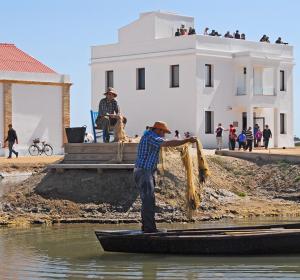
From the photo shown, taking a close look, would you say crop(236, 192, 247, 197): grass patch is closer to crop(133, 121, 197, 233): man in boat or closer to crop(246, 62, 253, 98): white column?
crop(133, 121, 197, 233): man in boat

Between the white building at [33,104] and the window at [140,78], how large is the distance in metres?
9.36

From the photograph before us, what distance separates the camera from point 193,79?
5069 centimetres

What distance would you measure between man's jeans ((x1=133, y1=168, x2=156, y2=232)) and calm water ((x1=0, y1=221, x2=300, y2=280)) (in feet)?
2.15

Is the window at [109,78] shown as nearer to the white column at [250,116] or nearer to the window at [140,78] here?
the window at [140,78]

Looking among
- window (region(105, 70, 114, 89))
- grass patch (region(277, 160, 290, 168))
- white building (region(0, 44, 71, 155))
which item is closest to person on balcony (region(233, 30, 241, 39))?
window (region(105, 70, 114, 89))

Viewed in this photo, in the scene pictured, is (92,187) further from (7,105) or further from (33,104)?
(33,104)

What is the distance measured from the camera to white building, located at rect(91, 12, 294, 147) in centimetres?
5097

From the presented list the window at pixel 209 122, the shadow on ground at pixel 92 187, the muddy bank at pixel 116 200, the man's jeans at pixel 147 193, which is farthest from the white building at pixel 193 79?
the man's jeans at pixel 147 193

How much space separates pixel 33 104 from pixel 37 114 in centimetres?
53

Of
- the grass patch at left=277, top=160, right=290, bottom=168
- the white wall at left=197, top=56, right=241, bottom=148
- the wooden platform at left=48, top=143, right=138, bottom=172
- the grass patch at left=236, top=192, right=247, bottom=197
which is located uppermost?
the white wall at left=197, top=56, right=241, bottom=148

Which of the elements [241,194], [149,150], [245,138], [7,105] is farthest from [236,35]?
[149,150]

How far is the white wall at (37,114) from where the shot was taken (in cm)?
4266

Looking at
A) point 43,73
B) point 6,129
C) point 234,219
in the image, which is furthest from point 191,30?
point 234,219

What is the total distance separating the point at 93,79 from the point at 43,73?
39.1 ft
